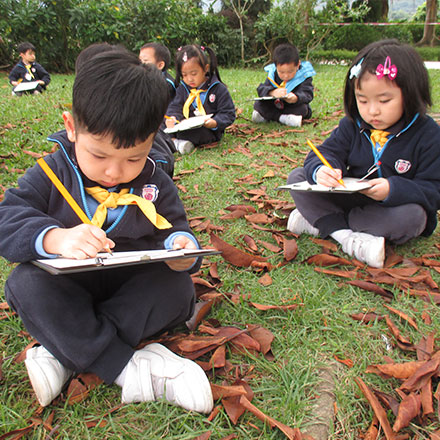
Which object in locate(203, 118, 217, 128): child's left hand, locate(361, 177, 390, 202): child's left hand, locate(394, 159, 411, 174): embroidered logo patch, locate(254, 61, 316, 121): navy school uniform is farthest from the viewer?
locate(254, 61, 316, 121): navy school uniform

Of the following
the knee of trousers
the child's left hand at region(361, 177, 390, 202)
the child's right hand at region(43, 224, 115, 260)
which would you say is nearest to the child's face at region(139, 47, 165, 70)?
the knee of trousers

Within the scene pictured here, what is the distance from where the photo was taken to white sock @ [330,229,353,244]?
7.70ft

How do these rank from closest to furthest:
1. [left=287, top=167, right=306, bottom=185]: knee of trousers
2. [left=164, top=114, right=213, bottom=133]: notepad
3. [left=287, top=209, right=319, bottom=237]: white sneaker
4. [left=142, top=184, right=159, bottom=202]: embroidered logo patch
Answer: [left=142, top=184, right=159, bottom=202]: embroidered logo patch → [left=287, top=209, right=319, bottom=237]: white sneaker → [left=287, top=167, right=306, bottom=185]: knee of trousers → [left=164, top=114, right=213, bottom=133]: notepad

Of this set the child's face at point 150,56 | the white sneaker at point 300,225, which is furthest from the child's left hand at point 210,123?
the white sneaker at point 300,225

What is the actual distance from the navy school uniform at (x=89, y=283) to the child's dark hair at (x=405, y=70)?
4.14 ft

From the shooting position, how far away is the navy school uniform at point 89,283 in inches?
53.8

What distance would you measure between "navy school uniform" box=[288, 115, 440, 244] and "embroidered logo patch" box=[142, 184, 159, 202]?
1.12 meters

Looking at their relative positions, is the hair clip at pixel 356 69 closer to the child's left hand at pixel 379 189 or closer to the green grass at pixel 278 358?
the child's left hand at pixel 379 189

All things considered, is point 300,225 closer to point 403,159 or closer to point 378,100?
point 403,159

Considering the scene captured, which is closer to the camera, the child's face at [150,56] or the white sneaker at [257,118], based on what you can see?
the child's face at [150,56]

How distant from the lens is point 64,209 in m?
1.55

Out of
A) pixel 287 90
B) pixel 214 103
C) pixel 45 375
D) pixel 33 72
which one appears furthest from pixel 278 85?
pixel 33 72

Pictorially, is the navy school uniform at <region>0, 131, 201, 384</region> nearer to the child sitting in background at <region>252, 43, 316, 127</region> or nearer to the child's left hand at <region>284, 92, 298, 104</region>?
the child's left hand at <region>284, 92, 298, 104</region>

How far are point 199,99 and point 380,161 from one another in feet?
9.34
